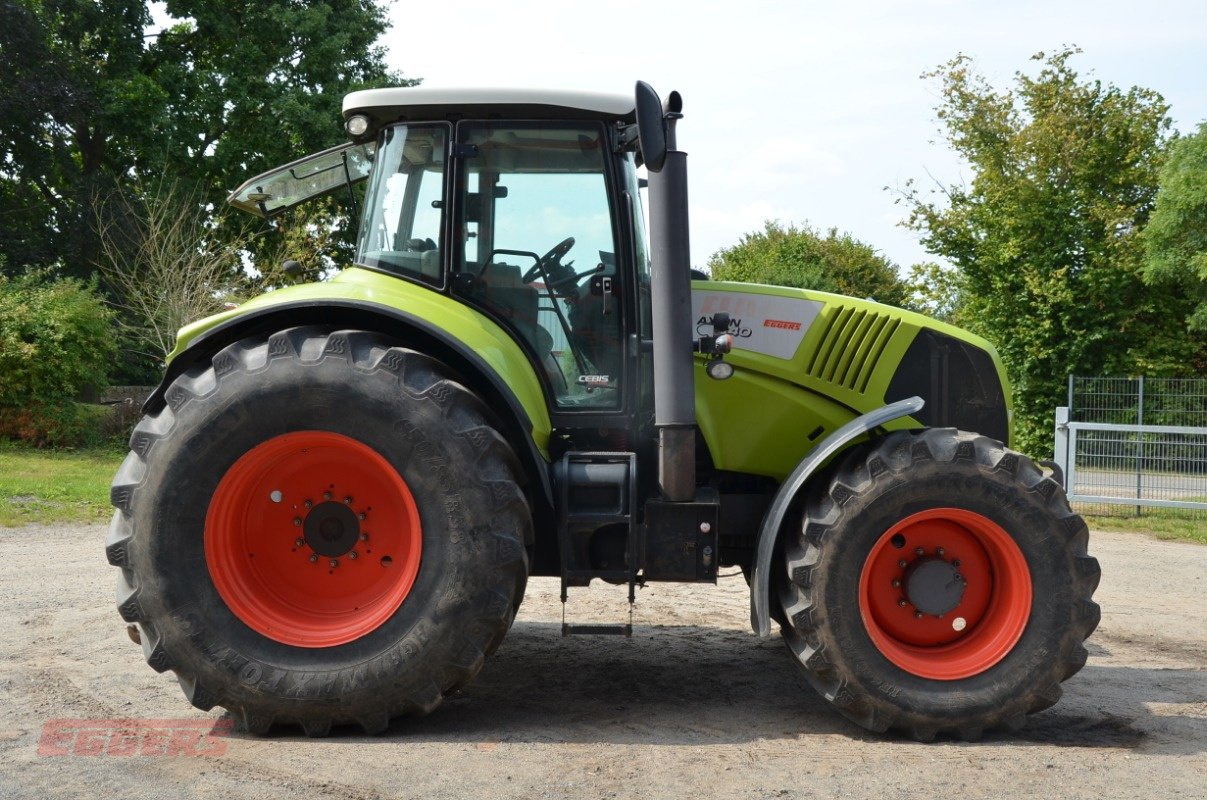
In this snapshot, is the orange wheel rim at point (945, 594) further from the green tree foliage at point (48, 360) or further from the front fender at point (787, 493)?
the green tree foliage at point (48, 360)

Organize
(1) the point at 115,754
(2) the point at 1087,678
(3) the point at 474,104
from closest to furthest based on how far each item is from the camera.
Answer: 1. (1) the point at 115,754
2. (3) the point at 474,104
3. (2) the point at 1087,678

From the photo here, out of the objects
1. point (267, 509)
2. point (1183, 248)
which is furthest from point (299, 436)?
point (1183, 248)

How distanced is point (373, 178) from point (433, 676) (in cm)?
229

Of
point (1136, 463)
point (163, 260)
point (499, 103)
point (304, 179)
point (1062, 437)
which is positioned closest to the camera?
point (499, 103)

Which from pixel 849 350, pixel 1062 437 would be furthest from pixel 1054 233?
pixel 849 350

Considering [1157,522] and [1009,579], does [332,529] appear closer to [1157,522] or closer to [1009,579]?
[1009,579]

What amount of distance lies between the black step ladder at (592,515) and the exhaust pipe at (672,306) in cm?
20

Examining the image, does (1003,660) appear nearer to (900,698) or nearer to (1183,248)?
(900,698)

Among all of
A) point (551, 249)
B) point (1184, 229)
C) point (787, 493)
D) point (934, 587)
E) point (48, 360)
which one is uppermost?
point (1184, 229)

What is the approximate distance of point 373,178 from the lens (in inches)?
202

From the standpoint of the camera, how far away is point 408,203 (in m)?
5.05

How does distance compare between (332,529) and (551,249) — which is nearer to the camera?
(332,529)

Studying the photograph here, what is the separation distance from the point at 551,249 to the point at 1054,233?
17.5 meters

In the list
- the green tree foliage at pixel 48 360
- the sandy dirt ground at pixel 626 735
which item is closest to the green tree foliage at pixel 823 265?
the green tree foliage at pixel 48 360
